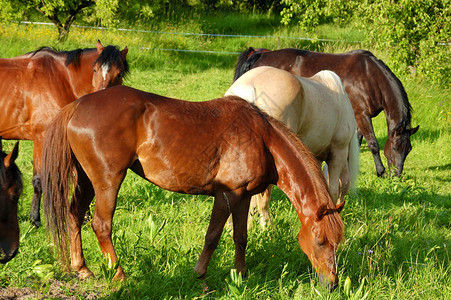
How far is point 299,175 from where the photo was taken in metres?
3.68

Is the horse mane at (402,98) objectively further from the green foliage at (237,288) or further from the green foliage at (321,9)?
the green foliage at (237,288)

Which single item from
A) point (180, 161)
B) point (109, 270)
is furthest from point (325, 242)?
point (109, 270)

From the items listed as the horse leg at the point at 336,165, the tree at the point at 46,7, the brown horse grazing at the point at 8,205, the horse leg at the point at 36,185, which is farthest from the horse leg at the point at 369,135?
the tree at the point at 46,7

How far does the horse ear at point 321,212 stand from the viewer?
341 centimetres

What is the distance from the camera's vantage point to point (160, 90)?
12.9 m

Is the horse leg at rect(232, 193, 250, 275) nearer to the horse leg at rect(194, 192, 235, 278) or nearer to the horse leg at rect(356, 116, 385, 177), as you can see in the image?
the horse leg at rect(194, 192, 235, 278)

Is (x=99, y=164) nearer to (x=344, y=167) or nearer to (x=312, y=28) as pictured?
(x=344, y=167)

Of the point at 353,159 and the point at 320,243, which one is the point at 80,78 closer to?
the point at 353,159

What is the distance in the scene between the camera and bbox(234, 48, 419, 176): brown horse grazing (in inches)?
322

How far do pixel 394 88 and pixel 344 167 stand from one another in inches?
138

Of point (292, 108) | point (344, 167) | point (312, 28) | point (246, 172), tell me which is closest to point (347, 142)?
point (344, 167)

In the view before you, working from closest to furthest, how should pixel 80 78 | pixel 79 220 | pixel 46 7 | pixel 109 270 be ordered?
pixel 109 270, pixel 79 220, pixel 80 78, pixel 46 7

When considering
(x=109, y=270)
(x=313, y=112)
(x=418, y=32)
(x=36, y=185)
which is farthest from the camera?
(x=418, y=32)

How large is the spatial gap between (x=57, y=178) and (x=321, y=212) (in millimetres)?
1937
